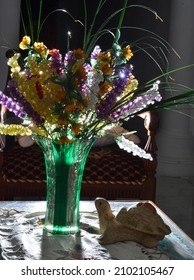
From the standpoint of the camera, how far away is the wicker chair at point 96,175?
3855 millimetres

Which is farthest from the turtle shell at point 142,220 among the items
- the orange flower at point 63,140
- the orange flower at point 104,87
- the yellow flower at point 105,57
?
the yellow flower at point 105,57

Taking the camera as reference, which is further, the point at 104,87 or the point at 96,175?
the point at 96,175

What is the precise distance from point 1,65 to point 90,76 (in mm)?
3827

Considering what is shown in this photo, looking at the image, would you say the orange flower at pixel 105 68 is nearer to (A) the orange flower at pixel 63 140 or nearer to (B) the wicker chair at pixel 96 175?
(A) the orange flower at pixel 63 140

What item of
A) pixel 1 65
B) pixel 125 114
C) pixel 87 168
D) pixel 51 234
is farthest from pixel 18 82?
pixel 1 65

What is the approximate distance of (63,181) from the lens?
212cm

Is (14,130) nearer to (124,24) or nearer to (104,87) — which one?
(104,87)

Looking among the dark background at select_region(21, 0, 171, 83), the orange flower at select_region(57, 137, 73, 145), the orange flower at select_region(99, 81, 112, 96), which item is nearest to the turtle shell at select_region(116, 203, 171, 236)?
the orange flower at select_region(57, 137, 73, 145)

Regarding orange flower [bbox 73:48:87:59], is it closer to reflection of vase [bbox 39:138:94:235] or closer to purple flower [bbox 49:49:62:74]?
purple flower [bbox 49:49:62:74]

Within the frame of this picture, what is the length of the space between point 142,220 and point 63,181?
1.09 feet

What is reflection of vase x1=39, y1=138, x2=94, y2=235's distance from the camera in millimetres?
2088

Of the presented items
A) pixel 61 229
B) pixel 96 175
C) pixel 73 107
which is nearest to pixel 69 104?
pixel 73 107

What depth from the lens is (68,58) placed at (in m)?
1.98

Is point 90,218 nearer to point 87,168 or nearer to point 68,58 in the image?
point 68,58
